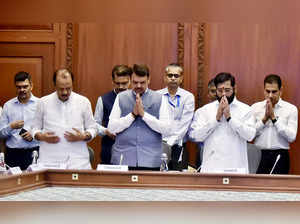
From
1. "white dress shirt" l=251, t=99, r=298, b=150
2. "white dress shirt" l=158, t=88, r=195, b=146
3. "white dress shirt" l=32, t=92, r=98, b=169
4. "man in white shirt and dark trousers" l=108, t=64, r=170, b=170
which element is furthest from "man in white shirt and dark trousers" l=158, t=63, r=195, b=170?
"white dress shirt" l=32, t=92, r=98, b=169

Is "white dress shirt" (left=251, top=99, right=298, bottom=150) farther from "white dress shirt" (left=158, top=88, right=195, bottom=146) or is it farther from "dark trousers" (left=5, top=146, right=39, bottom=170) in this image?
"dark trousers" (left=5, top=146, right=39, bottom=170)

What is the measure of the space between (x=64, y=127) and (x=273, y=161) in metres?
1.65

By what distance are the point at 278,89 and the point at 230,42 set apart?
1124 millimetres

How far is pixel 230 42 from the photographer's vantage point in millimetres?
6078

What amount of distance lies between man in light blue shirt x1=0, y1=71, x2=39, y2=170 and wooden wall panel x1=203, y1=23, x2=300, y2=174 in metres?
1.68

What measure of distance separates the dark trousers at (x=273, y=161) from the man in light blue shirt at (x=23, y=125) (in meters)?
1.74

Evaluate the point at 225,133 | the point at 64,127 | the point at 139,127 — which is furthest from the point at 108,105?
the point at 225,133

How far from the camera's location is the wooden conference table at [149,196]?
316 cm

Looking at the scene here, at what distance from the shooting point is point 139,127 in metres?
4.25

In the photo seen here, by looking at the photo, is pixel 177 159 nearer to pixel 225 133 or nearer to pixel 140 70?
pixel 225 133

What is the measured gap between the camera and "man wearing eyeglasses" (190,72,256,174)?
171 inches

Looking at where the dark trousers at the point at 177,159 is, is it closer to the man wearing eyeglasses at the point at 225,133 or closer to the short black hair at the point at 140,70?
the man wearing eyeglasses at the point at 225,133
